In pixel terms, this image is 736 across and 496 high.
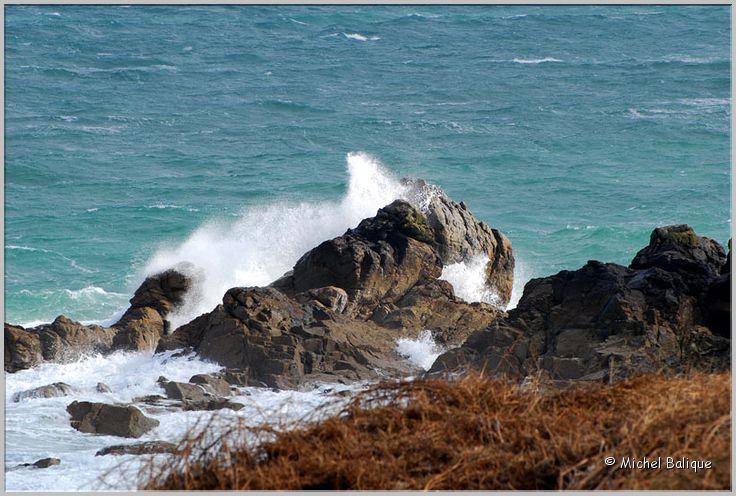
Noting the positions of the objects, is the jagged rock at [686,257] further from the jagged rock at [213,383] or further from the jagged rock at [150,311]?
the jagged rock at [150,311]

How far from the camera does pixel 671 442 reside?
343 inches

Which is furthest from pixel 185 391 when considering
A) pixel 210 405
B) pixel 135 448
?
pixel 135 448

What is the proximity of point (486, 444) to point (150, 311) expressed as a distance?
39.0 feet

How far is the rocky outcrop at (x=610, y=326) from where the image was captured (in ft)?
51.6

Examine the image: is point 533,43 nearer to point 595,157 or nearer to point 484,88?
point 484,88

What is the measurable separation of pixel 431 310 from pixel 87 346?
568 cm

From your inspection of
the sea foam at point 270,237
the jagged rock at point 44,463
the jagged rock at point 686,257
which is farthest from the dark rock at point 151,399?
the jagged rock at point 686,257

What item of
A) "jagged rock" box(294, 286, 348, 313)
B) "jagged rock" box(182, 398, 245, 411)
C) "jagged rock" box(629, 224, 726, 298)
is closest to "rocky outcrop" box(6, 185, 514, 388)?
"jagged rock" box(294, 286, 348, 313)

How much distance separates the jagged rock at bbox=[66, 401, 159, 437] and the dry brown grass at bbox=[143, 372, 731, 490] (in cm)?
559

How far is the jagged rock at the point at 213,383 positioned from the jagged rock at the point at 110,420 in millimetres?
1378

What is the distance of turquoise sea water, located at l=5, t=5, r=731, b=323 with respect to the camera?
29125 millimetres

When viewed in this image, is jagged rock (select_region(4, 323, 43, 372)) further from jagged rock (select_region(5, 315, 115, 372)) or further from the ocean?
the ocean

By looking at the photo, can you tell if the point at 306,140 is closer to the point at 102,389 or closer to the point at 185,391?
the point at 102,389

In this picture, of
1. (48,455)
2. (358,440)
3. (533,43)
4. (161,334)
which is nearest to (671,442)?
(358,440)
